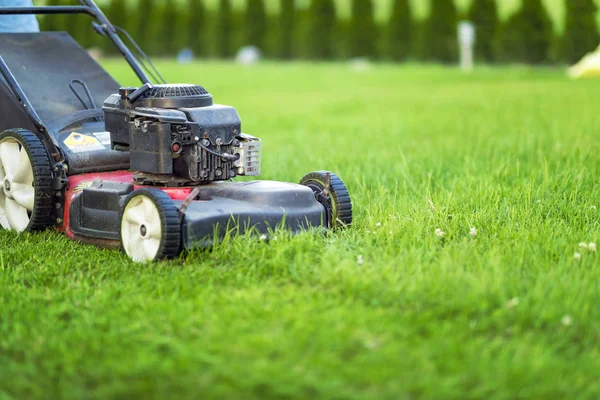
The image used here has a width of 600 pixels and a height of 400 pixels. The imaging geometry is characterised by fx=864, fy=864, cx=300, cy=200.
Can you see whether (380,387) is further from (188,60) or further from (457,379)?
(188,60)

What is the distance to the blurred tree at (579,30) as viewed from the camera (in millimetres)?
18297

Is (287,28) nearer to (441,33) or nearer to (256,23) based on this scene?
(256,23)

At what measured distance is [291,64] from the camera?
2266 cm

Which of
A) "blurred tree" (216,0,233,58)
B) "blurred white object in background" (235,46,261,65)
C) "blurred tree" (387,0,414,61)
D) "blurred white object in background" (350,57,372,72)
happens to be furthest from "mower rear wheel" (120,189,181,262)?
"blurred tree" (216,0,233,58)

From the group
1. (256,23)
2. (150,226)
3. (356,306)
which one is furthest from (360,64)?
(356,306)

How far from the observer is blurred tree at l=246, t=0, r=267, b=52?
23.6m

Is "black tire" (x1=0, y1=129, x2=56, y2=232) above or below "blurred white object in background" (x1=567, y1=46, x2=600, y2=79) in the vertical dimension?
above

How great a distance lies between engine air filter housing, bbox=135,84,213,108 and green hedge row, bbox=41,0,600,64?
48.8 feet

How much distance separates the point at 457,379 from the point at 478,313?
516 mm

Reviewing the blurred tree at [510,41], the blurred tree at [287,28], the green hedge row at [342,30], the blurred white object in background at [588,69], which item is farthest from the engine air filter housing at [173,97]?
the blurred tree at [287,28]

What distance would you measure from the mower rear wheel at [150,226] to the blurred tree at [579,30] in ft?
54.4

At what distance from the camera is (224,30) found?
24.9 metres

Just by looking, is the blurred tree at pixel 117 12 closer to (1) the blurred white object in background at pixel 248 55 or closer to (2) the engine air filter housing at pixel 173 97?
(1) the blurred white object in background at pixel 248 55

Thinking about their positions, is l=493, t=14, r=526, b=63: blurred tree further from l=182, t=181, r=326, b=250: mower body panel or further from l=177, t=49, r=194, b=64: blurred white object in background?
l=182, t=181, r=326, b=250: mower body panel
